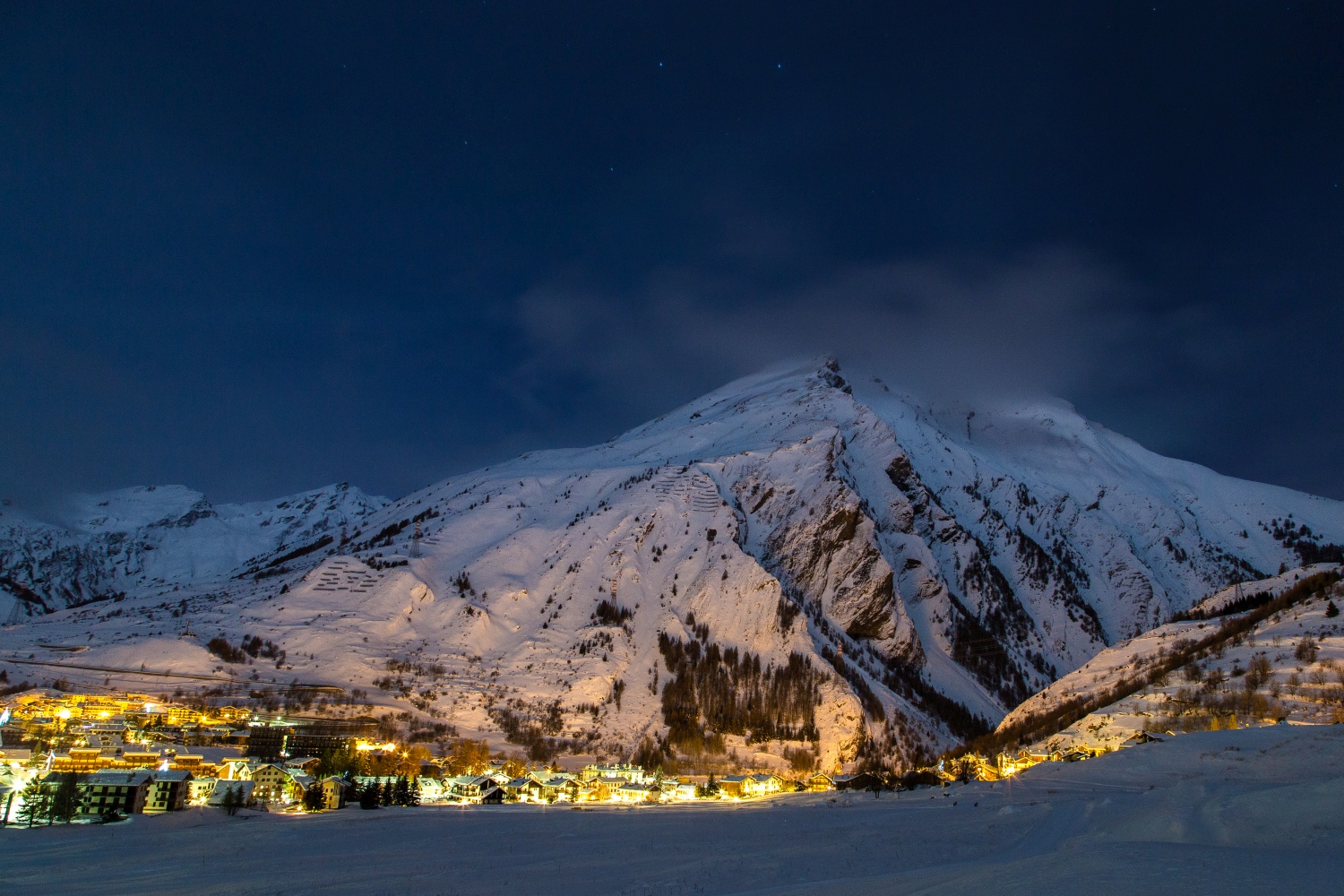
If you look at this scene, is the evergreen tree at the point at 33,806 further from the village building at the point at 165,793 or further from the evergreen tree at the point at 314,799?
the evergreen tree at the point at 314,799

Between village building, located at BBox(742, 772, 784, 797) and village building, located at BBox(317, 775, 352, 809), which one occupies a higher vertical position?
village building, located at BBox(317, 775, 352, 809)

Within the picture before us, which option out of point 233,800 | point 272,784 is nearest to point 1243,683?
point 233,800

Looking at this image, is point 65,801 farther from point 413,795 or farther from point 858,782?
point 858,782

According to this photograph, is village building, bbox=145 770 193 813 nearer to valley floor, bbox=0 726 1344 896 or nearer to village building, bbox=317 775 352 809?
valley floor, bbox=0 726 1344 896

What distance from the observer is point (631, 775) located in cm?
8275

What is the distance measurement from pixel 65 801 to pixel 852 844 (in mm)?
45645

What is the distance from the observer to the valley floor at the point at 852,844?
18266 mm

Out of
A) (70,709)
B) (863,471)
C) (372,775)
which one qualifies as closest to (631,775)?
(372,775)

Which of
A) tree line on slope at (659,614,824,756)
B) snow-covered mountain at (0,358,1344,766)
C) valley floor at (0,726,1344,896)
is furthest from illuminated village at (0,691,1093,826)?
snow-covered mountain at (0,358,1344,766)

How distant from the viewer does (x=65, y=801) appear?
157 ft

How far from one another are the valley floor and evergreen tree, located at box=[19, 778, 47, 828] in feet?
13.3

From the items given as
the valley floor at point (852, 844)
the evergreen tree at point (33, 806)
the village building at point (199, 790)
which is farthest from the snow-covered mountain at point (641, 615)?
the valley floor at point (852, 844)

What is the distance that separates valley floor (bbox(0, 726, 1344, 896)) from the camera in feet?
59.9

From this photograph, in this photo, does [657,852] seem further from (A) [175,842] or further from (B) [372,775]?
(B) [372,775]
